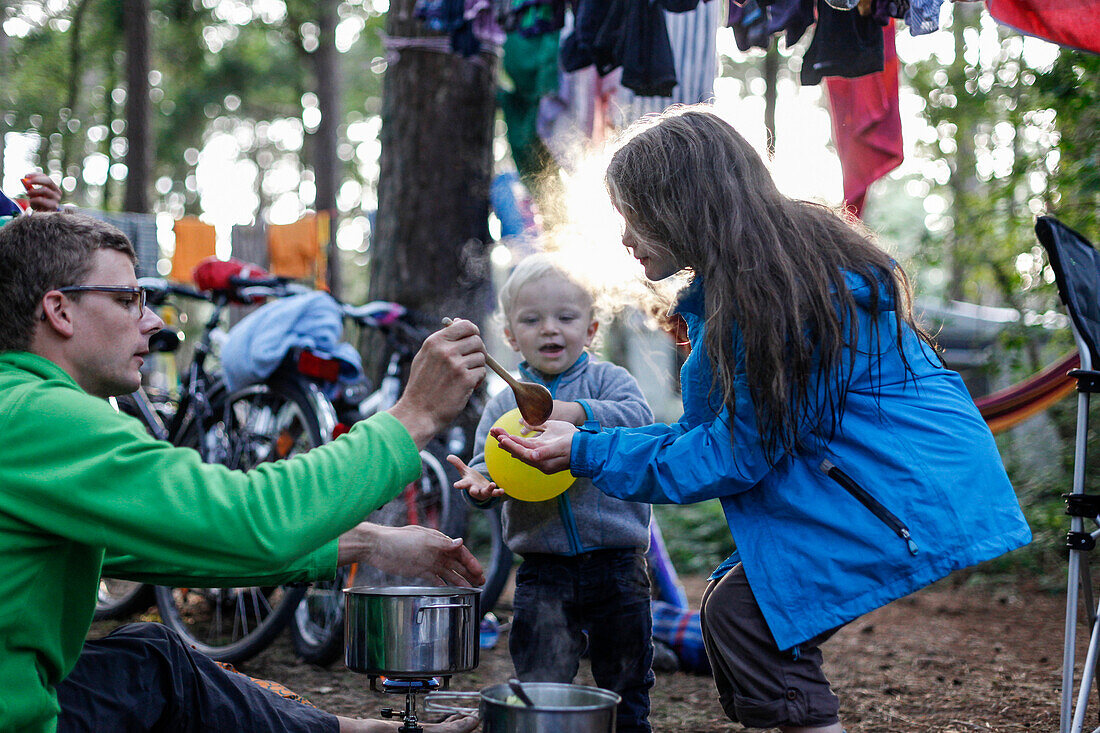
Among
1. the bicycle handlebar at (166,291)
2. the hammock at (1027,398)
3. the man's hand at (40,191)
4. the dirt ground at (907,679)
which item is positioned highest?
the man's hand at (40,191)

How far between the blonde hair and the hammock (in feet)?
6.25

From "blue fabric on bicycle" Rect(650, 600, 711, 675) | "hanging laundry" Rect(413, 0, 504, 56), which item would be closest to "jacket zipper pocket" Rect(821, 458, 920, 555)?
"blue fabric on bicycle" Rect(650, 600, 711, 675)

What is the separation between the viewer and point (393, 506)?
3.78 m

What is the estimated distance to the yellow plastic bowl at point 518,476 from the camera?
239cm

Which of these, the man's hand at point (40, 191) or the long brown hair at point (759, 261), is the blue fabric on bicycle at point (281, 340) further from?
the long brown hair at point (759, 261)

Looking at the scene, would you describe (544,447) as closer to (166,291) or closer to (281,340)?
(281,340)

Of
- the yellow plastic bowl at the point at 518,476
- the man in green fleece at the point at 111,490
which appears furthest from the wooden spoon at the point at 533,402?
the man in green fleece at the point at 111,490

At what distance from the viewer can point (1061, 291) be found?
97.0 inches

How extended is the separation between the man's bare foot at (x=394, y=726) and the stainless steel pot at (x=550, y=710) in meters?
0.53

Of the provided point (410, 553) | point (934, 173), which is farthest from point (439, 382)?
point (934, 173)

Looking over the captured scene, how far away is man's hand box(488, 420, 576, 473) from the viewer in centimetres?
201

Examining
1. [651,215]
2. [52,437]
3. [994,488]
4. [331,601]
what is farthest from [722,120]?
[331,601]

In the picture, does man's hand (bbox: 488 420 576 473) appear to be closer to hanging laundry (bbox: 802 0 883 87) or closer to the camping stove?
the camping stove

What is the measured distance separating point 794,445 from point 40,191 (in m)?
2.64
